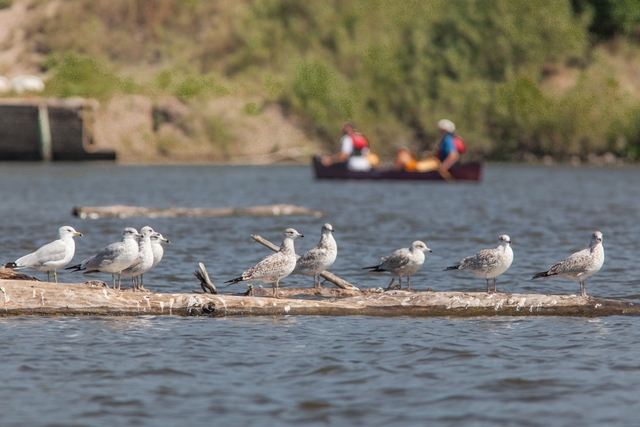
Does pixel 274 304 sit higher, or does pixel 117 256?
pixel 117 256

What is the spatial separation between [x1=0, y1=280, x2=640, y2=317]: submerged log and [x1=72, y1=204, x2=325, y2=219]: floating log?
11.8 meters

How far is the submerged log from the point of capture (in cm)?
1149

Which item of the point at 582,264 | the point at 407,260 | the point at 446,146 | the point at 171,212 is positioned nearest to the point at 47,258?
the point at 407,260

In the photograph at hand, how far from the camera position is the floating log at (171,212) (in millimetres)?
23516

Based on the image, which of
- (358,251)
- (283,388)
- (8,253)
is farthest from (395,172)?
(283,388)

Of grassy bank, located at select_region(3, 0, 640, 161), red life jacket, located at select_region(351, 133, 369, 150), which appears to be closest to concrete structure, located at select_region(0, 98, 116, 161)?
grassy bank, located at select_region(3, 0, 640, 161)

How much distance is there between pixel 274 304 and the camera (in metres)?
11.8

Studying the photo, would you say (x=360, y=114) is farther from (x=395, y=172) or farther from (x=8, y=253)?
(x=8, y=253)

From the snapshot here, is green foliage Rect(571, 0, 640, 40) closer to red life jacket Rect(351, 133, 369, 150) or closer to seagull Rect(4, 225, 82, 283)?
red life jacket Rect(351, 133, 369, 150)

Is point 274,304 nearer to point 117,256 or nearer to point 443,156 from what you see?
point 117,256

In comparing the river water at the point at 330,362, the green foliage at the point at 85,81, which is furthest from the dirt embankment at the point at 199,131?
the river water at the point at 330,362

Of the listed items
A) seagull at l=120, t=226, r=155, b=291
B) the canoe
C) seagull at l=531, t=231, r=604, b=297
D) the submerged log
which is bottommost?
the submerged log

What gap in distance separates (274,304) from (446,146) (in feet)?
101

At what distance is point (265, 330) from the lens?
11.4m
